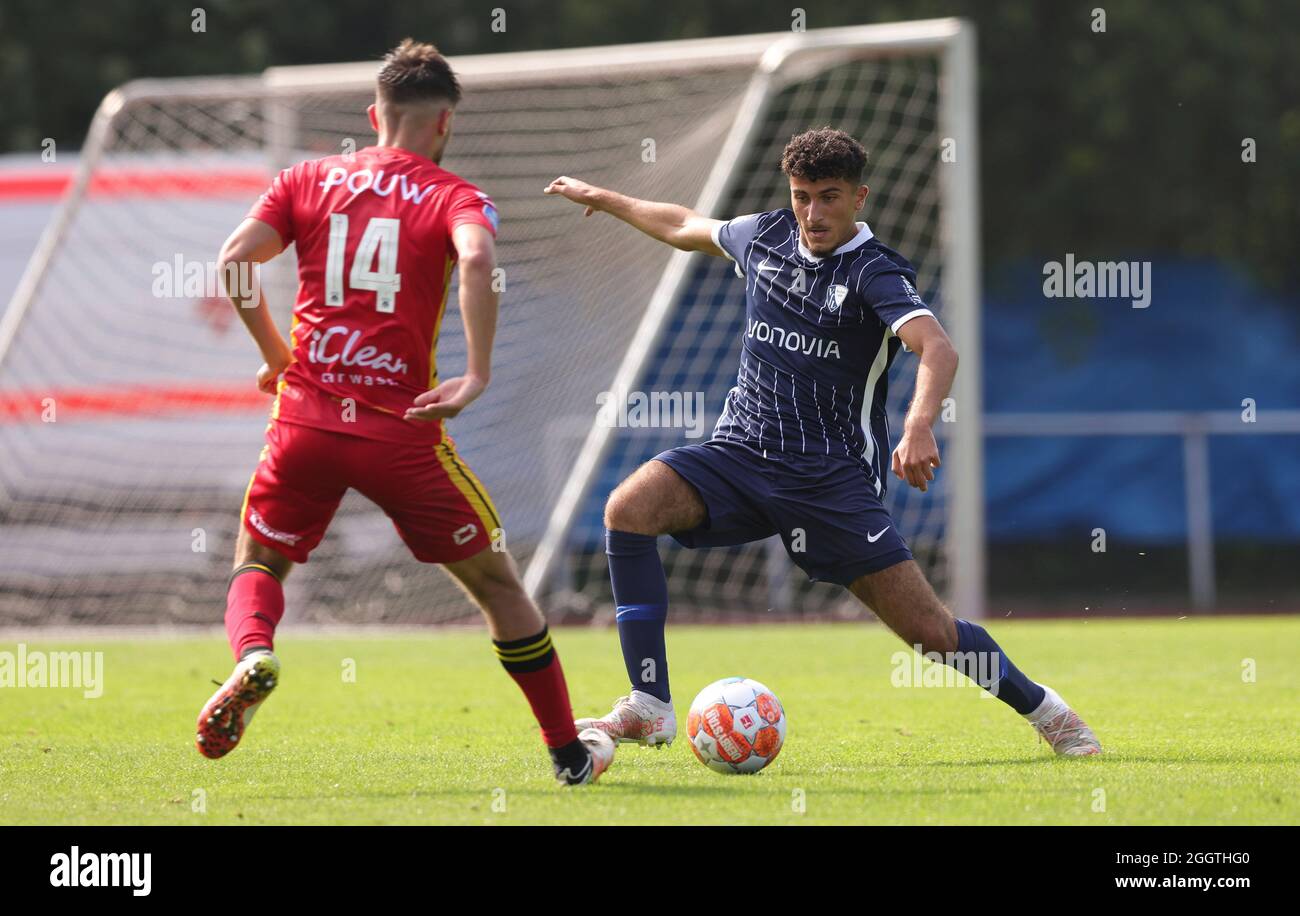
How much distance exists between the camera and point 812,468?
6.54 metres

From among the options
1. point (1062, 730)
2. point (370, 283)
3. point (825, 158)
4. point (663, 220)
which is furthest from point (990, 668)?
point (370, 283)

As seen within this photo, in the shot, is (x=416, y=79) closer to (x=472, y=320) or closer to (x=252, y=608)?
(x=472, y=320)

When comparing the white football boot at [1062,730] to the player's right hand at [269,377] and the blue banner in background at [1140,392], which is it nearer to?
the player's right hand at [269,377]

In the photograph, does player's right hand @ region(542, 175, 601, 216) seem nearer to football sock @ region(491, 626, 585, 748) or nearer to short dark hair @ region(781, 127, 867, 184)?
short dark hair @ region(781, 127, 867, 184)

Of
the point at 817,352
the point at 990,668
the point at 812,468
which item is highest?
the point at 817,352

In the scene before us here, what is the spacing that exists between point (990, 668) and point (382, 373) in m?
2.48

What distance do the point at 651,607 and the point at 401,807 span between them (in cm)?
161

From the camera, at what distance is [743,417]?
6.75m

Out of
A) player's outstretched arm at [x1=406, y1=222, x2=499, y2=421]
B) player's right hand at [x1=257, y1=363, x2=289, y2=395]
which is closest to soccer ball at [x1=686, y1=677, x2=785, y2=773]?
player's outstretched arm at [x1=406, y1=222, x2=499, y2=421]

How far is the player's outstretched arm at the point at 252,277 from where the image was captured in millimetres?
5461

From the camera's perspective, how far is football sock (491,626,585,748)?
5609mm

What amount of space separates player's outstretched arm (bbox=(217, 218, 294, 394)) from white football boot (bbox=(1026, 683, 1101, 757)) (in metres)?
3.03

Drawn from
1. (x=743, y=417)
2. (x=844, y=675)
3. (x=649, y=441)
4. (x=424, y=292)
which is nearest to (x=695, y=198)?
(x=649, y=441)

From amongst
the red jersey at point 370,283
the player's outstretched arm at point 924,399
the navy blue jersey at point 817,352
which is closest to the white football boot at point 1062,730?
the navy blue jersey at point 817,352
